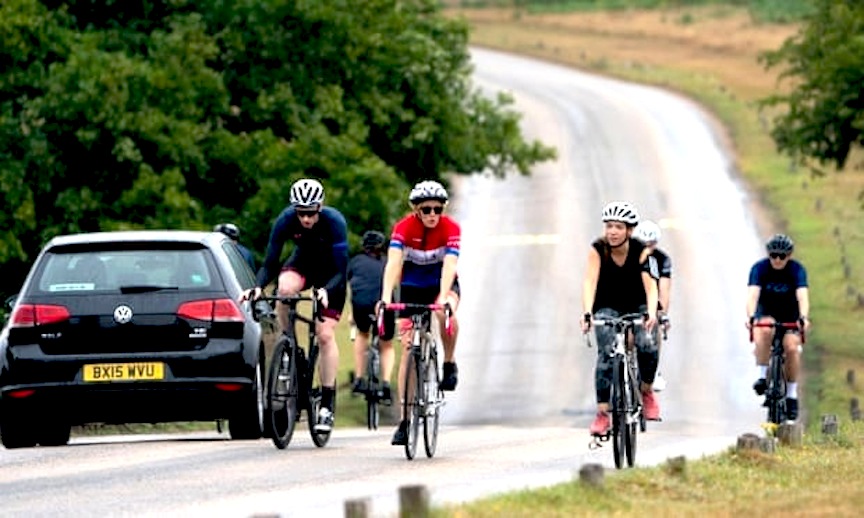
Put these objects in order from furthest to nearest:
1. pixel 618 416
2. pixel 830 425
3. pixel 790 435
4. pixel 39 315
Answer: pixel 830 425, pixel 790 435, pixel 39 315, pixel 618 416

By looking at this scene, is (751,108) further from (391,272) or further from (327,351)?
(391,272)

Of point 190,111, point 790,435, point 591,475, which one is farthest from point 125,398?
point 190,111

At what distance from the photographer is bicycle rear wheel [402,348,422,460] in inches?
729

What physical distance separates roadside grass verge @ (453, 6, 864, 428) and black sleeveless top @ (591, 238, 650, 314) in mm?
15934

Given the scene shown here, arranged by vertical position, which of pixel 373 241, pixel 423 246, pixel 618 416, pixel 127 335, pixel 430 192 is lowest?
pixel 618 416

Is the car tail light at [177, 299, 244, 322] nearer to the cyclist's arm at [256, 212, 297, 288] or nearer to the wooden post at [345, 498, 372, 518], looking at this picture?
the cyclist's arm at [256, 212, 297, 288]

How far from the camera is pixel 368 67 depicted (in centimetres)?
4097

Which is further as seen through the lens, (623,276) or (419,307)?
(623,276)

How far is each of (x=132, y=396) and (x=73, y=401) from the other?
1.45 ft

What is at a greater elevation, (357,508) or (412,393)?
(412,393)

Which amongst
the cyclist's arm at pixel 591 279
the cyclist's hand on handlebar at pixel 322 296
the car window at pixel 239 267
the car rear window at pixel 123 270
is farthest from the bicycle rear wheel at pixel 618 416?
the car window at pixel 239 267

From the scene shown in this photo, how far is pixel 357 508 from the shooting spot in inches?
455

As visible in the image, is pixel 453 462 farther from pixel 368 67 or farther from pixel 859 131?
pixel 859 131

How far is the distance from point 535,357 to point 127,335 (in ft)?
77.1
